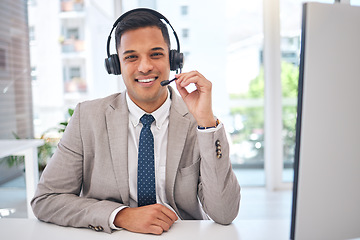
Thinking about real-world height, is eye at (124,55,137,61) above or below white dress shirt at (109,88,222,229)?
above

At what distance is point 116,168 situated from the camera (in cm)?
123

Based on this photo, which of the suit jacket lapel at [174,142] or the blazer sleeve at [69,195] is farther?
the suit jacket lapel at [174,142]

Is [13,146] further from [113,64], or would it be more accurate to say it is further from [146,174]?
[146,174]

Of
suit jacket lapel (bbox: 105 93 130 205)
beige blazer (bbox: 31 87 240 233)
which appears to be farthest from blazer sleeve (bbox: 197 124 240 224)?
suit jacket lapel (bbox: 105 93 130 205)

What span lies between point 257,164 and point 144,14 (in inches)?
118

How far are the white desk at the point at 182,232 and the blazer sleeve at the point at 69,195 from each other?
0.03 meters

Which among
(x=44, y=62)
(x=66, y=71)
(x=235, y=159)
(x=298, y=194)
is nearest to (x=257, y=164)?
(x=235, y=159)

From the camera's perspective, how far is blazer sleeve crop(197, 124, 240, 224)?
108cm

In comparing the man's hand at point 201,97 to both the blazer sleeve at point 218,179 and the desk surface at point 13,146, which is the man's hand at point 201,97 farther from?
the desk surface at point 13,146

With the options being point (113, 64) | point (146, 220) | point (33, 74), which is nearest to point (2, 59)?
point (33, 74)

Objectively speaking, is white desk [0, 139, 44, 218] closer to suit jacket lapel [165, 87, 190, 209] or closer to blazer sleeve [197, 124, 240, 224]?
suit jacket lapel [165, 87, 190, 209]

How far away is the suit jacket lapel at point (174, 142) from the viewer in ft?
4.07

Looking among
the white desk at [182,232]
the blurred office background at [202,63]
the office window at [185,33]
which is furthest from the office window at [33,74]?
the white desk at [182,232]

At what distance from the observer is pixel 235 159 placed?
13.1 ft
